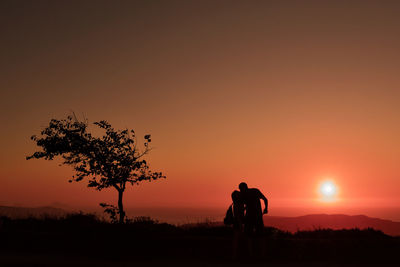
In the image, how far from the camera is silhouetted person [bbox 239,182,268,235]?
17.1 metres

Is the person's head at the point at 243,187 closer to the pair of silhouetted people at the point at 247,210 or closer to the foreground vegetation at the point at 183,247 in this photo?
the pair of silhouetted people at the point at 247,210

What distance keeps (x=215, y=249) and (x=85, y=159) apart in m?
15.0

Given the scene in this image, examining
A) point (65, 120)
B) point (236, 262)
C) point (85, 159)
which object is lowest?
point (236, 262)

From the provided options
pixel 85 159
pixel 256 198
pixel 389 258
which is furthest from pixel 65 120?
pixel 389 258

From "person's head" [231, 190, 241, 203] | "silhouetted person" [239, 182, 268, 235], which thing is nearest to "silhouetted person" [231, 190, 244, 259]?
"person's head" [231, 190, 241, 203]

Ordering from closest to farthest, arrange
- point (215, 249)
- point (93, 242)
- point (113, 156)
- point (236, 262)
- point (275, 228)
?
point (236, 262)
point (215, 249)
point (93, 242)
point (275, 228)
point (113, 156)

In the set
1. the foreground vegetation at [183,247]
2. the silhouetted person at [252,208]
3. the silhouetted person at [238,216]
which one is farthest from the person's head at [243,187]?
the foreground vegetation at [183,247]

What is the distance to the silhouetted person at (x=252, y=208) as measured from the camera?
17141 millimetres

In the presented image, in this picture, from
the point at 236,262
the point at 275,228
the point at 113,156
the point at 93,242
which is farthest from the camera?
the point at 113,156

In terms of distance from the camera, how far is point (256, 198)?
1719cm

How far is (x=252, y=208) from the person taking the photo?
17.1m

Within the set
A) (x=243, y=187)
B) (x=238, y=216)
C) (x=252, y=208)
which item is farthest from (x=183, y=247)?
(x=243, y=187)

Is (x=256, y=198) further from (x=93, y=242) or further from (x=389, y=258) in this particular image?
(x=93, y=242)

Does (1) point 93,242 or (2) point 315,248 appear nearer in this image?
(2) point 315,248
